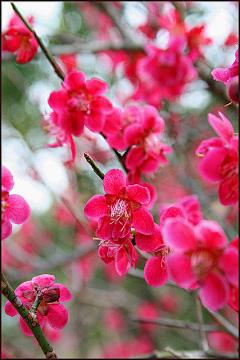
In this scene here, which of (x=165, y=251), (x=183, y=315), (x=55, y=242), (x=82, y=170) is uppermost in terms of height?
(x=165, y=251)

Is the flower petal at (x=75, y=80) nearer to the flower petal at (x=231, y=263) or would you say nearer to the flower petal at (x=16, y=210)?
the flower petal at (x=16, y=210)

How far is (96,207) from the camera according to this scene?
1.88 ft

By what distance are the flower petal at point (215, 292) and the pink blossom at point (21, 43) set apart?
2.78 feet

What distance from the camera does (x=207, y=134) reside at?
101 inches

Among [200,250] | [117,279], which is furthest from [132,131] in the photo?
[117,279]

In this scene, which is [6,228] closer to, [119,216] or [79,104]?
[119,216]

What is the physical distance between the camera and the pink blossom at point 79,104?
0.79 meters

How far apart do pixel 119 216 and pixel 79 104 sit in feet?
1.30

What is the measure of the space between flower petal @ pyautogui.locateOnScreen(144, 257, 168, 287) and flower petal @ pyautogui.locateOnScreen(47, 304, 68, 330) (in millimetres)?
177

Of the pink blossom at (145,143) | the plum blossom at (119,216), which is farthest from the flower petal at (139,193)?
the pink blossom at (145,143)

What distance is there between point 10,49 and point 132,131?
0.51 metres

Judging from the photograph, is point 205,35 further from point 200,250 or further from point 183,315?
point 183,315

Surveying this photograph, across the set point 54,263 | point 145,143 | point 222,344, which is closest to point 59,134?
point 145,143

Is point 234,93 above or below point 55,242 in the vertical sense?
above
